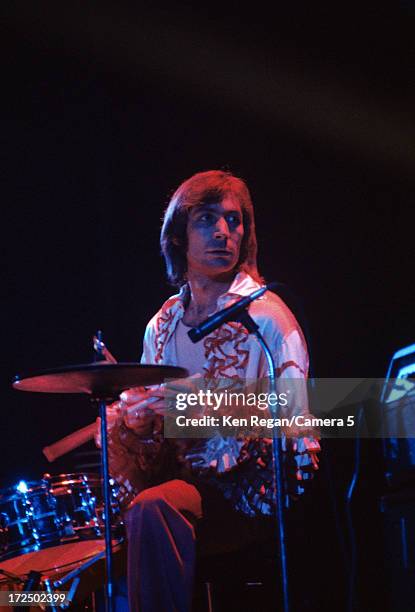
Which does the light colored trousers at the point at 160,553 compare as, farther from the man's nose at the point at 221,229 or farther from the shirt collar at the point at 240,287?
the man's nose at the point at 221,229

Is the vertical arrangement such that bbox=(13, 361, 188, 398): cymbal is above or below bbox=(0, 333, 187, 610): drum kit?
above

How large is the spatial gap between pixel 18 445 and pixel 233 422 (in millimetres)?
1809

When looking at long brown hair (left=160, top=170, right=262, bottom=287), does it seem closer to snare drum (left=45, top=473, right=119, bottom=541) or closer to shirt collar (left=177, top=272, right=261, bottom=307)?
shirt collar (left=177, top=272, right=261, bottom=307)

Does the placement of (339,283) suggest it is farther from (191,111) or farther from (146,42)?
(146,42)

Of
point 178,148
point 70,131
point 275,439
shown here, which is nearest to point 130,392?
point 275,439

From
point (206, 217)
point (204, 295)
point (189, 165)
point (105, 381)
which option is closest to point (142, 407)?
point (105, 381)

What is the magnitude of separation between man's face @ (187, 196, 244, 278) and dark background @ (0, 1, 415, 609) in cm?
38

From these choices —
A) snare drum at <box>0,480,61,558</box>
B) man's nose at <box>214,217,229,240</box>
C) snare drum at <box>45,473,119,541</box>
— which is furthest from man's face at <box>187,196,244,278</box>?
snare drum at <box>0,480,61,558</box>

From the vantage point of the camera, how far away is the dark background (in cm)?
324

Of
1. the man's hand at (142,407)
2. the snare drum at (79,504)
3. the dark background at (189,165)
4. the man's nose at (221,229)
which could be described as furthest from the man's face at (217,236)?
the snare drum at (79,504)

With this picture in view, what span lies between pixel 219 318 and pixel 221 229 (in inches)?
39.6

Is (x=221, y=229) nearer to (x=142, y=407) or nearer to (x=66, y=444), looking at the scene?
(x=142, y=407)

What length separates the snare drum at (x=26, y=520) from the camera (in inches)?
113

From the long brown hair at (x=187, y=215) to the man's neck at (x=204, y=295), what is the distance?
0.33ft
